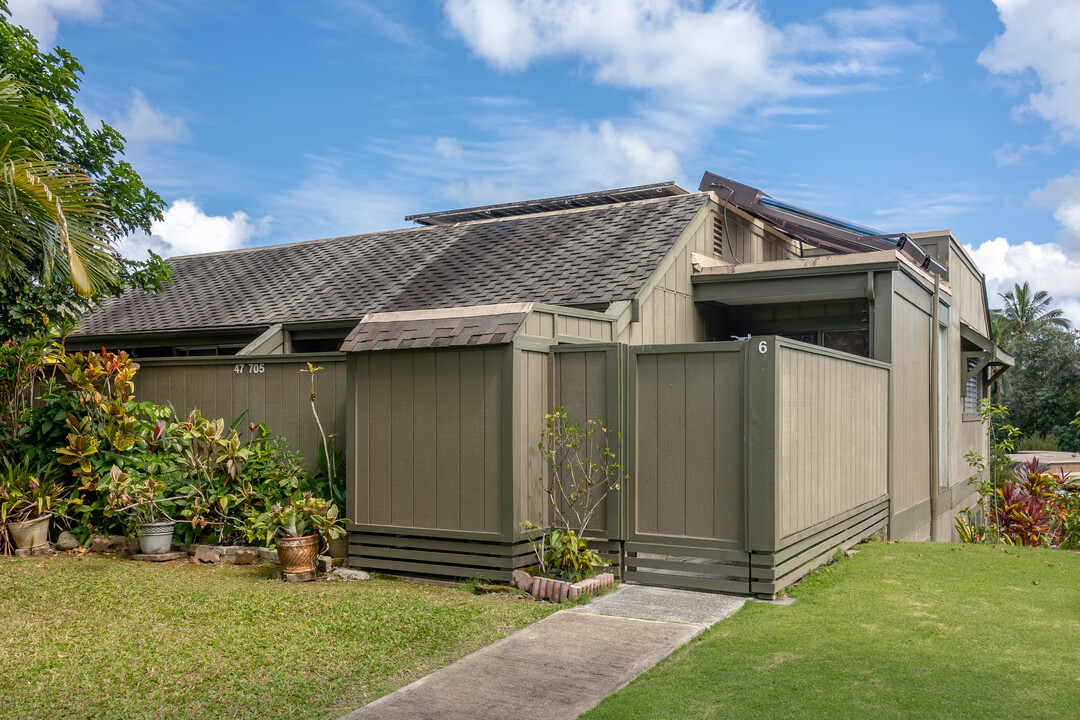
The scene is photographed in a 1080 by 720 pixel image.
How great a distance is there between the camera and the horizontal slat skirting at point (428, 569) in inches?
275

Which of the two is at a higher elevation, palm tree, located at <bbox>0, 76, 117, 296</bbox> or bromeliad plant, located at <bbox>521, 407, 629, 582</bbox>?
palm tree, located at <bbox>0, 76, 117, 296</bbox>

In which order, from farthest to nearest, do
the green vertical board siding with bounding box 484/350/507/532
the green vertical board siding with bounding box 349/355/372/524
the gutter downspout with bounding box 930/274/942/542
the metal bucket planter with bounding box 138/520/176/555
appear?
the gutter downspout with bounding box 930/274/942/542 < the metal bucket planter with bounding box 138/520/176/555 < the green vertical board siding with bounding box 349/355/372/524 < the green vertical board siding with bounding box 484/350/507/532

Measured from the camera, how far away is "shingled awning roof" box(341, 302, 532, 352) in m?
6.98

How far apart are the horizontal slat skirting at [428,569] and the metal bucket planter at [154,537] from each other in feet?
7.08

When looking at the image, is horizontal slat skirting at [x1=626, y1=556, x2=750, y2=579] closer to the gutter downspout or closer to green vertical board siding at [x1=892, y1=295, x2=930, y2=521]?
green vertical board siding at [x1=892, y1=295, x2=930, y2=521]

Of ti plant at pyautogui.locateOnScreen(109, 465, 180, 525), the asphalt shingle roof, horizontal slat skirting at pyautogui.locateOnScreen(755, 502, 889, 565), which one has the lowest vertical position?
horizontal slat skirting at pyautogui.locateOnScreen(755, 502, 889, 565)

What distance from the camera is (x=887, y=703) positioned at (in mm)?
4129

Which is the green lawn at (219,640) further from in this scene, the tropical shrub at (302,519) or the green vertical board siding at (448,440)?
the green vertical board siding at (448,440)

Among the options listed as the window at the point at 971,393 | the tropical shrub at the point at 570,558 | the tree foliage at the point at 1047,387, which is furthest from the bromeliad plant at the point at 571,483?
the tree foliage at the point at 1047,387

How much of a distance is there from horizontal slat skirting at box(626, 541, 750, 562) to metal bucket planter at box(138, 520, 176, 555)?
470 cm

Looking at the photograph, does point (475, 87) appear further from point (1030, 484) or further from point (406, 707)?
point (406, 707)

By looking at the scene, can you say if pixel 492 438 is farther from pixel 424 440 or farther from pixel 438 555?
pixel 438 555

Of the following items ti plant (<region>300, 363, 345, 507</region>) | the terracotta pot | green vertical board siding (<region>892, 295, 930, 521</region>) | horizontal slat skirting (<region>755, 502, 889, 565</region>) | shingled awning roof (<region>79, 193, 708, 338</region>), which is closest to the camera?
horizontal slat skirting (<region>755, 502, 889, 565</region>)

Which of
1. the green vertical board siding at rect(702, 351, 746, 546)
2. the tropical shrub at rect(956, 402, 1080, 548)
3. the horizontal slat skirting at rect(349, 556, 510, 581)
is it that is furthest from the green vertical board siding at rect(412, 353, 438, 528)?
the tropical shrub at rect(956, 402, 1080, 548)
